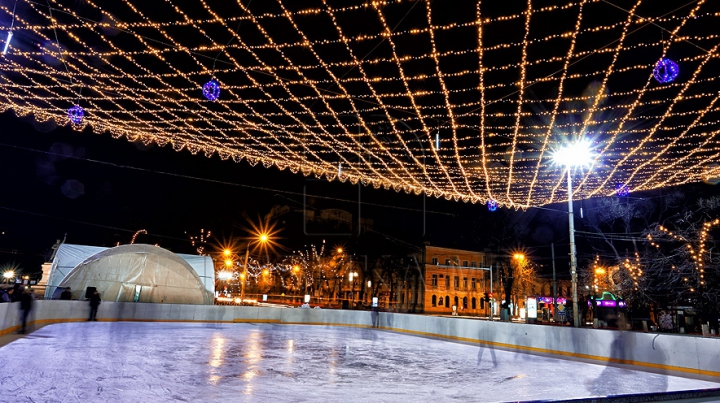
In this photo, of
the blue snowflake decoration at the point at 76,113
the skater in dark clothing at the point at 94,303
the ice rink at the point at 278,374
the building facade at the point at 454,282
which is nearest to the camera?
the ice rink at the point at 278,374

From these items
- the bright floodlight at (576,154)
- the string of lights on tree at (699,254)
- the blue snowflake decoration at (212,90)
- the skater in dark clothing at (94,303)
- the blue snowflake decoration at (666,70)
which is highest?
the bright floodlight at (576,154)

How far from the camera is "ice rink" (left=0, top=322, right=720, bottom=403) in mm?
6477

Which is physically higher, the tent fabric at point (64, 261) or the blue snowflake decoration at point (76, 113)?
the blue snowflake decoration at point (76, 113)

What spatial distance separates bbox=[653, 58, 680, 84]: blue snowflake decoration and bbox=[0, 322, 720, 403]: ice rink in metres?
5.01

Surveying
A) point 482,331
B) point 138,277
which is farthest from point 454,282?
point 482,331

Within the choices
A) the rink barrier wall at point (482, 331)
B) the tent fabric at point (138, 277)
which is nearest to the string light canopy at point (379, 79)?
the rink barrier wall at point (482, 331)

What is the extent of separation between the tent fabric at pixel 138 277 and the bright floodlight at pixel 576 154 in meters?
20.3

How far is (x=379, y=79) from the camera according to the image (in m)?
8.83

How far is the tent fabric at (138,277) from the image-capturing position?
75.7 feet

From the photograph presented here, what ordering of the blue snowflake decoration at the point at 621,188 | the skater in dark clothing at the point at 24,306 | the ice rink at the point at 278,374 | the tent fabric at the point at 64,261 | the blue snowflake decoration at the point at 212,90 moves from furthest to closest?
the tent fabric at the point at 64,261, the blue snowflake decoration at the point at 621,188, the skater in dark clothing at the point at 24,306, the blue snowflake decoration at the point at 212,90, the ice rink at the point at 278,374

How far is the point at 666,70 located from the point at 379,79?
4.63m

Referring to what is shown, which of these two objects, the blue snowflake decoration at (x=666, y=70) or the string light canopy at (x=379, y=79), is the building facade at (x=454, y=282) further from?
the blue snowflake decoration at (x=666, y=70)

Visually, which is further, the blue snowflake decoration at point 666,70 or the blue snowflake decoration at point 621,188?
the blue snowflake decoration at point 621,188

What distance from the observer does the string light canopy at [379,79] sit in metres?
7.54
